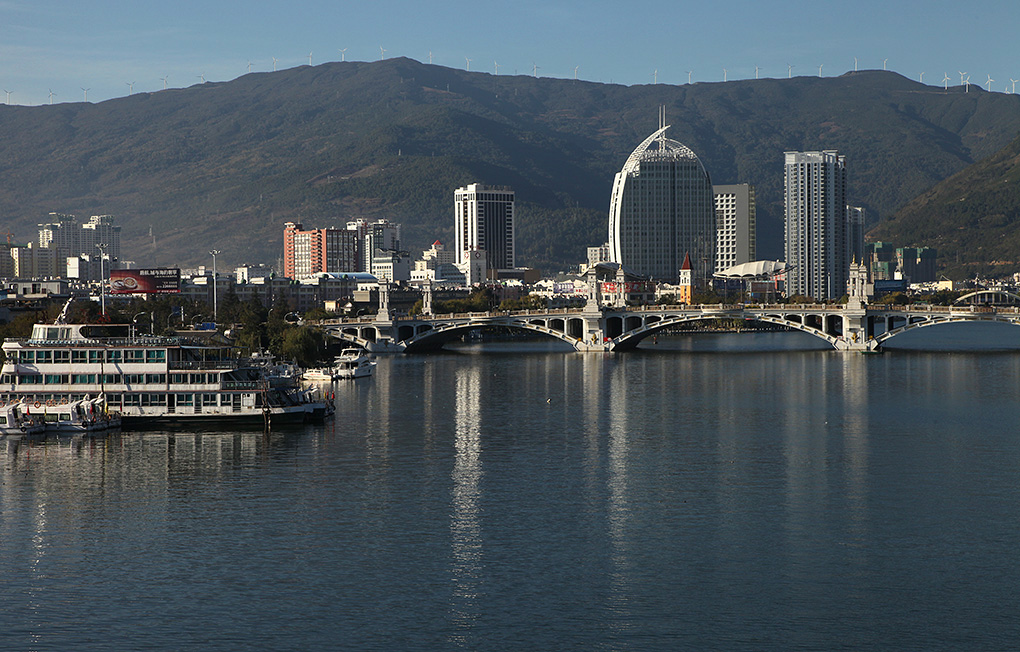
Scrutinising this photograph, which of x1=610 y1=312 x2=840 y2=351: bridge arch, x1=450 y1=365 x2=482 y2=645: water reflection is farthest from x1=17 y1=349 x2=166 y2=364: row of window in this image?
x1=610 y1=312 x2=840 y2=351: bridge arch

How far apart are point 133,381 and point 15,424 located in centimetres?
821

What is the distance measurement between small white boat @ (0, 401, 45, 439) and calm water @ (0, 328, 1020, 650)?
232 centimetres

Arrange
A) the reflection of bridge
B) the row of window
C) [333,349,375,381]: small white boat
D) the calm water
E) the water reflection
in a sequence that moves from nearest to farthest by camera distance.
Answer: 1. the calm water
2. the water reflection
3. the row of window
4. [333,349,375,381]: small white boat
5. the reflection of bridge

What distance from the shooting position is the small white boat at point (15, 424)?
8056 cm

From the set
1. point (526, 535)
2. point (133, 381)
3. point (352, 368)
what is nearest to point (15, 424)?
point (133, 381)

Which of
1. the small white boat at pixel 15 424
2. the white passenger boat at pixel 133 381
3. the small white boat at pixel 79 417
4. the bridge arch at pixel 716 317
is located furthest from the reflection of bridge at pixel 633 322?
the small white boat at pixel 15 424

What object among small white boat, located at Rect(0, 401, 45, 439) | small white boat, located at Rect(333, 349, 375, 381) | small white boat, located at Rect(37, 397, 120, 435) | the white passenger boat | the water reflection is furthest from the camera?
small white boat, located at Rect(333, 349, 375, 381)

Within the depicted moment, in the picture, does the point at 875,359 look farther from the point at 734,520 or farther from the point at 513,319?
the point at 734,520

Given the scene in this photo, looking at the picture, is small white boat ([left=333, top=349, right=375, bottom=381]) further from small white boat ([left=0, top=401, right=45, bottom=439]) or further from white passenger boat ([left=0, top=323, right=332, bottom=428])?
small white boat ([left=0, top=401, right=45, bottom=439])

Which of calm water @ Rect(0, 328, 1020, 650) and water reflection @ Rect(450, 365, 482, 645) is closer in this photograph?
calm water @ Rect(0, 328, 1020, 650)

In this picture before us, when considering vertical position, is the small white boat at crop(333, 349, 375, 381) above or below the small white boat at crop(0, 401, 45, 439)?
above

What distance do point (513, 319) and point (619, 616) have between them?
13482cm

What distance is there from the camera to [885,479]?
65875 millimetres

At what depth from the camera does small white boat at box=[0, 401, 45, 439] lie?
80562 millimetres
